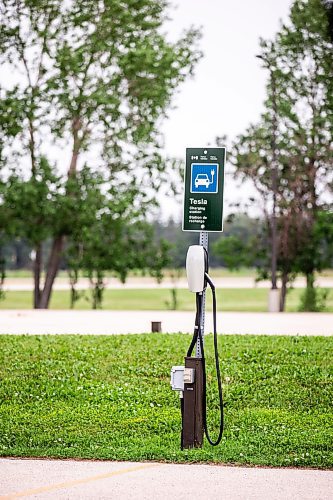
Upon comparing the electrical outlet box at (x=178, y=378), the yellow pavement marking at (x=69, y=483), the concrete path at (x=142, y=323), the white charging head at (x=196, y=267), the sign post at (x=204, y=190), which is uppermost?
the sign post at (x=204, y=190)

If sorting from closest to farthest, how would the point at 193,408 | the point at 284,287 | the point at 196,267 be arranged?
1. the point at 196,267
2. the point at 193,408
3. the point at 284,287

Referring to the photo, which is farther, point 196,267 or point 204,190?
point 204,190

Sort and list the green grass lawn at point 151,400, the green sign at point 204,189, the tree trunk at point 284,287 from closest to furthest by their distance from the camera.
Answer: the green sign at point 204,189
the green grass lawn at point 151,400
the tree trunk at point 284,287

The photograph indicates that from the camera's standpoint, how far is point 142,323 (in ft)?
80.0

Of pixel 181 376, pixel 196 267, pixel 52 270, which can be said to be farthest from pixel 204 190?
pixel 52 270

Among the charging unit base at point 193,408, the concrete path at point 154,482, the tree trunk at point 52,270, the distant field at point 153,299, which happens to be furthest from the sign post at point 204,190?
the distant field at point 153,299

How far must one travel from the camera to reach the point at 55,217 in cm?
3475

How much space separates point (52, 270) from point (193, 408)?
2748cm

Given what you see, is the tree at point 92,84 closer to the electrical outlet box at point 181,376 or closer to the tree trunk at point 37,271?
the tree trunk at point 37,271

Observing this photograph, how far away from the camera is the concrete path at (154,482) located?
798cm

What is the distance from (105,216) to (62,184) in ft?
6.25

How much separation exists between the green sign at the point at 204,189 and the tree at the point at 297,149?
1079 inches

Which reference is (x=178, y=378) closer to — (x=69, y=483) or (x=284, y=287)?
(x=69, y=483)

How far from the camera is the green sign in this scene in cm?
979
